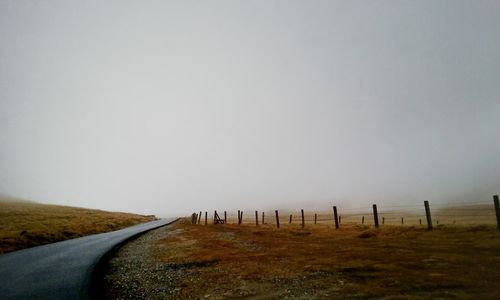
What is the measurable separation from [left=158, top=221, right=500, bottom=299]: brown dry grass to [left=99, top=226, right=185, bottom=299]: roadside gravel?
0.59 metres

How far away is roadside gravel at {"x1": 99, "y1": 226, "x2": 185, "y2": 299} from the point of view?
39.8 ft

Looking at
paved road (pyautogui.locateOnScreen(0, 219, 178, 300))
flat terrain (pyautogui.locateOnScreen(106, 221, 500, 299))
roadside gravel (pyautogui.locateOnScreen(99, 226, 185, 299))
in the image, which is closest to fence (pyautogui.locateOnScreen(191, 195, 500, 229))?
flat terrain (pyautogui.locateOnScreen(106, 221, 500, 299))

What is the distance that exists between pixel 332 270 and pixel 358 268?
41.1 inches

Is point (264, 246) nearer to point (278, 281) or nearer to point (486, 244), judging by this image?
point (278, 281)

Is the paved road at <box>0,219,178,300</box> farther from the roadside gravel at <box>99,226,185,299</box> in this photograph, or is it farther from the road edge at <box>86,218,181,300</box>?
the roadside gravel at <box>99,226,185,299</box>

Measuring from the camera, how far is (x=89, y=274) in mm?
15289

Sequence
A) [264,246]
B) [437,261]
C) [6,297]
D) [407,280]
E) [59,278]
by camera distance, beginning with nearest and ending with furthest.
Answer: [407,280] → [6,297] → [437,261] → [59,278] → [264,246]

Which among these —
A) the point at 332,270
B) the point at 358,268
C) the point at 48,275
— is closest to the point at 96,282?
the point at 48,275

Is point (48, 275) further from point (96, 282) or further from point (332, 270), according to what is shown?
point (332, 270)

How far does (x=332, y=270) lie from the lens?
13039mm

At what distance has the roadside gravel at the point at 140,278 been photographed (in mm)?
12125

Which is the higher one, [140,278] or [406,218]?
[406,218]

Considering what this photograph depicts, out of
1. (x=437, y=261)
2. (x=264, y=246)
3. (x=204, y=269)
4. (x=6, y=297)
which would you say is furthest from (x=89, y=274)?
(x=437, y=261)

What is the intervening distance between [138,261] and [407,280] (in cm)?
1487
